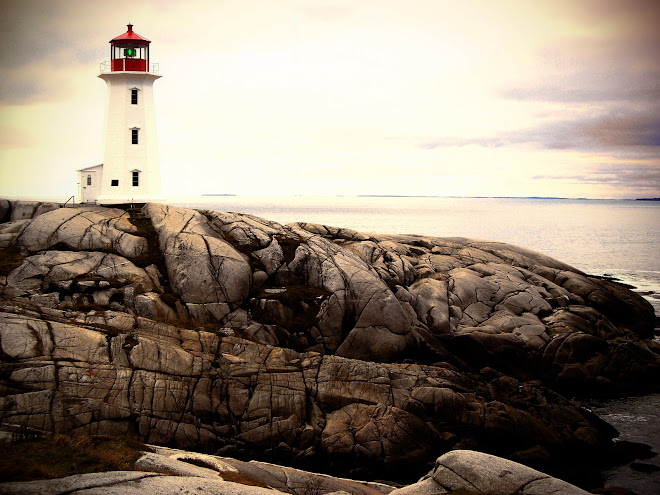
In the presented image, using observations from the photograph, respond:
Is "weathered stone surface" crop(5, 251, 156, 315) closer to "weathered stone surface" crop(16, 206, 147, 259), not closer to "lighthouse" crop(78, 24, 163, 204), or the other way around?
"weathered stone surface" crop(16, 206, 147, 259)

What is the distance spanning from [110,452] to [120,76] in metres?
35.1

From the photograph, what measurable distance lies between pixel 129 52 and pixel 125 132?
6.31 metres

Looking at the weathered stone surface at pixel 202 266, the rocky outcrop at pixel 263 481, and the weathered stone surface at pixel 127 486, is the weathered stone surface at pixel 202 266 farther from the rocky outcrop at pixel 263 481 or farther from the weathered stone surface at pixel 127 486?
the weathered stone surface at pixel 127 486

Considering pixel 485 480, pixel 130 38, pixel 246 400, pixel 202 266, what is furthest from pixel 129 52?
pixel 485 480

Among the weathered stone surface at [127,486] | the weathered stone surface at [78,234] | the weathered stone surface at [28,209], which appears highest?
the weathered stone surface at [28,209]

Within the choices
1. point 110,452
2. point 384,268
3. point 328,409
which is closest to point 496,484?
point 328,409

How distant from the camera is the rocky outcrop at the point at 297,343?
24.9 m

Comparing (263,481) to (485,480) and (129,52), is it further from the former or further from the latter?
(129,52)

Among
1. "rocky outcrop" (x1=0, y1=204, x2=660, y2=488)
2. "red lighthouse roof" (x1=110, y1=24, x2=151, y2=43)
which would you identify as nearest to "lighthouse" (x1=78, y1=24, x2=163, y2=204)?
"red lighthouse roof" (x1=110, y1=24, x2=151, y2=43)

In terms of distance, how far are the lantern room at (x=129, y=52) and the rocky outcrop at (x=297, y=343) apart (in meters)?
12.2

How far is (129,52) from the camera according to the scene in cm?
4609

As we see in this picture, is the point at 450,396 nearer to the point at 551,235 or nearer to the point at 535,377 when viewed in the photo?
the point at 535,377

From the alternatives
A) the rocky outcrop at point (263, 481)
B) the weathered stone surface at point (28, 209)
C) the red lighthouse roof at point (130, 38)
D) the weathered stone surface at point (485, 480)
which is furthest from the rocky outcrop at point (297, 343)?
the red lighthouse roof at point (130, 38)

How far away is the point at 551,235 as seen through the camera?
140 metres
